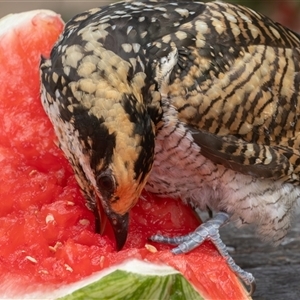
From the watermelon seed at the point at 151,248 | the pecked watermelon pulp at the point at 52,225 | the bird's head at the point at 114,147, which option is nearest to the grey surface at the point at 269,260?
the pecked watermelon pulp at the point at 52,225

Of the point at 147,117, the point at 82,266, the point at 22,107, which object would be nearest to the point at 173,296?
the point at 82,266

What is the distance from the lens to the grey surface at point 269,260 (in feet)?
6.80

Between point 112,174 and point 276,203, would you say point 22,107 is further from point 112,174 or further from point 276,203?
point 276,203

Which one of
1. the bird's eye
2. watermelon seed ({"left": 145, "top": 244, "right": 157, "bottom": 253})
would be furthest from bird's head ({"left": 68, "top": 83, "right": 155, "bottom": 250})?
watermelon seed ({"left": 145, "top": 244, "right": 157, "bottom": 253})

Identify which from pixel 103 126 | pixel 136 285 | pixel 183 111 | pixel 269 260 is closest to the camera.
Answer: pixel 136 285

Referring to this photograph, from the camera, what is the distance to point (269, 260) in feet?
7.47

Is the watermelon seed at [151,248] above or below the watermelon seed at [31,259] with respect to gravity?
above

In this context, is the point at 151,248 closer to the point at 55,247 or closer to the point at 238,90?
the point at 55,247

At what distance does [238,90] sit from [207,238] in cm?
44

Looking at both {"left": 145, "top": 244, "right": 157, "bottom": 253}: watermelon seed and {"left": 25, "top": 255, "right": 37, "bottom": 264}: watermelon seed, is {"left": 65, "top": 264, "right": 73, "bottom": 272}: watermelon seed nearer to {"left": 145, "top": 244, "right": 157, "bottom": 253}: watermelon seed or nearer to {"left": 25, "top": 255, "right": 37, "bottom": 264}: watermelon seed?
{"left": 25, "top": 255, "right": 37, "bottom": 264}: watermelon seed

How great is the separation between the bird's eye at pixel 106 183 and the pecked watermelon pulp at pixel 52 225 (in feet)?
0.52

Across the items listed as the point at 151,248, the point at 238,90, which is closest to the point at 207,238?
the point at 151,248

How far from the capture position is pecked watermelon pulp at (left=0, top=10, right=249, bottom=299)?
1.62 m

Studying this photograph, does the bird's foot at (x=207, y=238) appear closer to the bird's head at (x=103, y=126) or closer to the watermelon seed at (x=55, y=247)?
the bird's head at (x=103, y=126)
